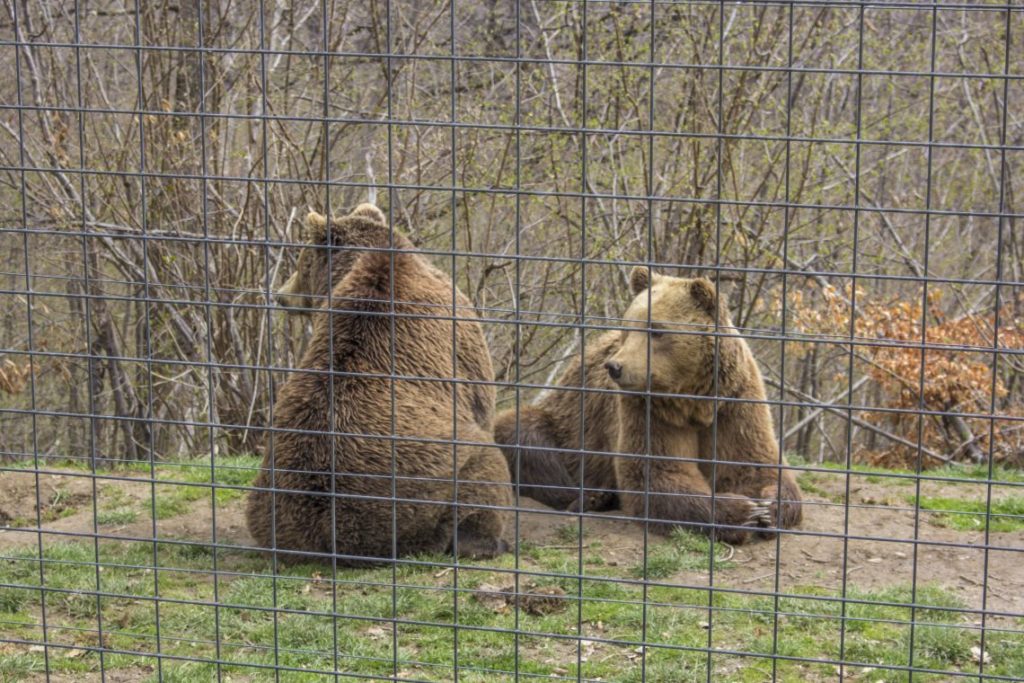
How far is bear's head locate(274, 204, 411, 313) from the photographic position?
668cm

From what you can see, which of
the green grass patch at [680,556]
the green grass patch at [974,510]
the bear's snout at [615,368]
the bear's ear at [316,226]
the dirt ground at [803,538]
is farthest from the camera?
the bear's ear at [316,226]

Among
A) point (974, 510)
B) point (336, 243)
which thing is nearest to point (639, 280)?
point (336, 243)

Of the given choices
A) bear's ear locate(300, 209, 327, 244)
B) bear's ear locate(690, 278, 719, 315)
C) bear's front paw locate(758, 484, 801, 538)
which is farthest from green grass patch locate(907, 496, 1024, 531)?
bear's ear locate(300, 209, 327, 244)

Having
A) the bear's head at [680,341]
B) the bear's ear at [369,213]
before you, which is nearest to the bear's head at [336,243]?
the bear's ear at [369,213]

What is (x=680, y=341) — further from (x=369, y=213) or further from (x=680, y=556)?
(x=369, y=213)

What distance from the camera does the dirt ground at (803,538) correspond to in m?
5.79

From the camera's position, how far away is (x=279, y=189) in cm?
952

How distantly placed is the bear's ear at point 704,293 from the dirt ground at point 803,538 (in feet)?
3.67

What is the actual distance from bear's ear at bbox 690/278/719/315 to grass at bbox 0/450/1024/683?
3.79ft

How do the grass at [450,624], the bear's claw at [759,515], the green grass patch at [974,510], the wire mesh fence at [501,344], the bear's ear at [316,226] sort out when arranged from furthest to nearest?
the bear's ear at [316,226], the green grass patch at [974,510], the bear's claw at [759,515], the grass at [450,624], the wire mesh fence at [501,344]

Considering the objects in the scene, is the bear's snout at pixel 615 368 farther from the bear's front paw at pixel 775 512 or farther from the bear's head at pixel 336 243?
the bear's head at pixel 336 243

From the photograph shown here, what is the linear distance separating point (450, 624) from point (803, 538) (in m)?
2.98

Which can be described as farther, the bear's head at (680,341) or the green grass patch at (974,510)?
the green grass patch at (974,510)

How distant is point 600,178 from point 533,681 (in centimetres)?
637
